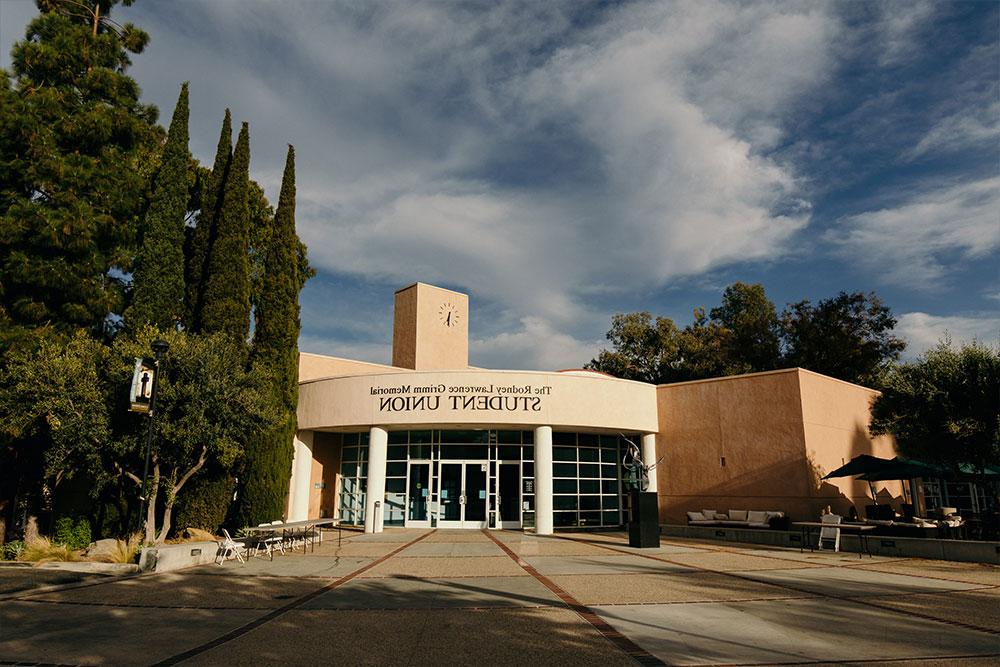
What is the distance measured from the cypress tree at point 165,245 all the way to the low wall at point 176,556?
8.63 meters

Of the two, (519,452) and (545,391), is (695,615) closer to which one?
(545,391)

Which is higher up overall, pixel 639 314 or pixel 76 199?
pixel 639 314

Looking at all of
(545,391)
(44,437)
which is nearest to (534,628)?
(545,391)

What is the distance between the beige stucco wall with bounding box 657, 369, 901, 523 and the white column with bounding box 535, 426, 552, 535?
5096 millimetres

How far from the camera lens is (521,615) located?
26.9 ft

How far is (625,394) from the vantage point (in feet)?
79.9

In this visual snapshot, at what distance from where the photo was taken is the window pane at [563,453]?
80.5 ft

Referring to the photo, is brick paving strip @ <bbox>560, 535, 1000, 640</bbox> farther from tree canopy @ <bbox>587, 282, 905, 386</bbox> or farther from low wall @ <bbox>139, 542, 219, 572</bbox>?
tree canopy @ <bbox>587, 282, 905, 386</bbox>

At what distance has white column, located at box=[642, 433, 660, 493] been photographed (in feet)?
81.8

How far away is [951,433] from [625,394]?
1043 centimetres

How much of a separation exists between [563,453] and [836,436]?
1019 cm

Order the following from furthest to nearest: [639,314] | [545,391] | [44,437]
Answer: [639,314]
[545,391]
[44,437]

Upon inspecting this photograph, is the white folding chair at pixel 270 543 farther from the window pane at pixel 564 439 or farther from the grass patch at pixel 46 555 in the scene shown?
the window pane at pixel 564 439

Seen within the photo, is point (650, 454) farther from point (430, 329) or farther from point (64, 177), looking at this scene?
point (64, 177)
